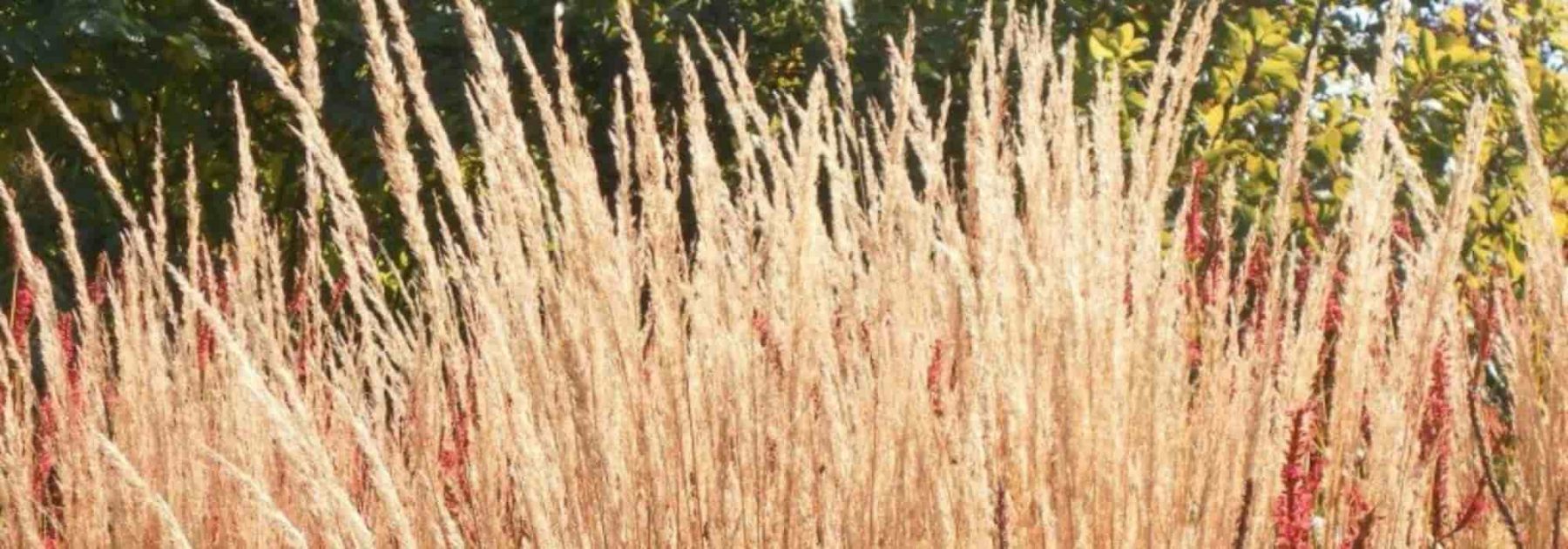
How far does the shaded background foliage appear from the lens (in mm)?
4934

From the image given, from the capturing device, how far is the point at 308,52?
2.12 metres

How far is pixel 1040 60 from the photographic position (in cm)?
223

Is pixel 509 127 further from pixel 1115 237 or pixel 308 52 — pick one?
pixel 1115 237

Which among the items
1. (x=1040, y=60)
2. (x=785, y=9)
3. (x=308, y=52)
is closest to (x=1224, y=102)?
(x=785, y=9)

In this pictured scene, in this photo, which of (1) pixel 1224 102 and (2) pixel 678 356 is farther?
(1) pixel 1224 102

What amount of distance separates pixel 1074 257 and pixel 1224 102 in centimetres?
352

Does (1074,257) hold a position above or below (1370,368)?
above

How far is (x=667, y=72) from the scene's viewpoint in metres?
5.60

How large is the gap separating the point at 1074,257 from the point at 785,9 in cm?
404

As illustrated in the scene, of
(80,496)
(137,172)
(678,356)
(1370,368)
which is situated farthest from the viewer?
(137,172)

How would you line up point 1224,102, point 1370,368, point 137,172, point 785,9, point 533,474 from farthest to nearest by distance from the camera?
point 137,172 → point 785,9 → point 1224,102 → point 1370,368 → point 533,474

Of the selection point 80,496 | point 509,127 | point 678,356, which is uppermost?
point 509,127

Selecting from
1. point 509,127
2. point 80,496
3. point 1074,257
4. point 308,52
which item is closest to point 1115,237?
point 1074,257

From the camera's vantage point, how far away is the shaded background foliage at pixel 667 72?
4.93m
